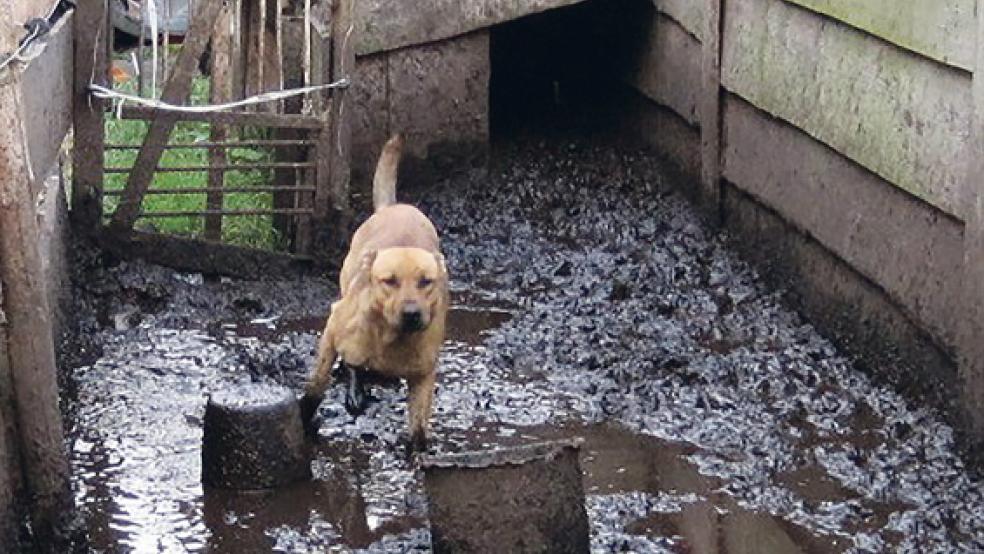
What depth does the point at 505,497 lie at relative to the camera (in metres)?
5.07

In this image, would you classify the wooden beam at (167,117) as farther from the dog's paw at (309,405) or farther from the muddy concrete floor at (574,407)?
the dog's paw at (309,405)

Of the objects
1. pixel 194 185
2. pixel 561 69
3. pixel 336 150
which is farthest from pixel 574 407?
pixel 561 69

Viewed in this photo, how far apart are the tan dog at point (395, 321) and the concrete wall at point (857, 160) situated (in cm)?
179

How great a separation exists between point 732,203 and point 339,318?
3283 millimetres

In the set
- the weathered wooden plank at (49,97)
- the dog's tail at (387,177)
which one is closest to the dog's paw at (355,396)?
the dog's tail at (387,177)

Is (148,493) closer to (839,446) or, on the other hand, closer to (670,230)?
(839,446)

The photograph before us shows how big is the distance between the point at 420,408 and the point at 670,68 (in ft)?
14.7

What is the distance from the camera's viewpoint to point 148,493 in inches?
233

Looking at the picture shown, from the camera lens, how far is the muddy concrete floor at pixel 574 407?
18.7 ft

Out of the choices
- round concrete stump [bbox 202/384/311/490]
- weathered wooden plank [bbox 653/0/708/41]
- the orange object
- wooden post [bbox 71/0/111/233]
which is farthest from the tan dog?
the orange object

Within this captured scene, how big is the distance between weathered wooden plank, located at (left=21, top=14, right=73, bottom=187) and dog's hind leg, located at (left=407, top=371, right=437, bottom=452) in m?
1.48

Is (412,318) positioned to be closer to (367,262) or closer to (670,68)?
(367,262)

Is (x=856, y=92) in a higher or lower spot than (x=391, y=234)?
higher

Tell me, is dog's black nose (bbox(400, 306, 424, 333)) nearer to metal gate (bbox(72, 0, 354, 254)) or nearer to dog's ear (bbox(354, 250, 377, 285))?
dog's ear (bbox(354, 250, 377, 285))
